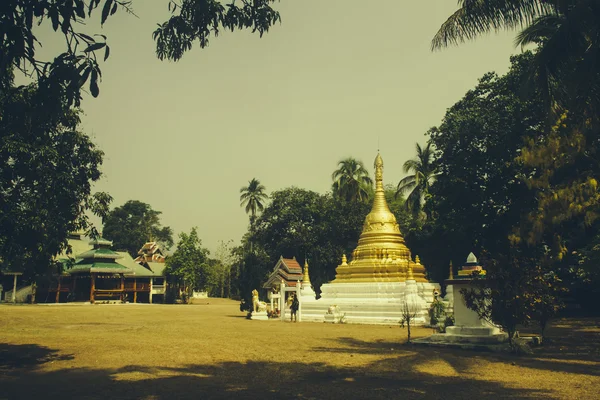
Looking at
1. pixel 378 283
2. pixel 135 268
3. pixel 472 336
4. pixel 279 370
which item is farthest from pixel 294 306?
pixel 135 268

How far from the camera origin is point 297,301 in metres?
28.0

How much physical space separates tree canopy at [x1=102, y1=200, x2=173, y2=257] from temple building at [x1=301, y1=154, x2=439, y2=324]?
57.1 meters

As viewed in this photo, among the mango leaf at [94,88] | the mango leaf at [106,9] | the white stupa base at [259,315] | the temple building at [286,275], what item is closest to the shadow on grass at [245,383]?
the mango leaf at [94,88]

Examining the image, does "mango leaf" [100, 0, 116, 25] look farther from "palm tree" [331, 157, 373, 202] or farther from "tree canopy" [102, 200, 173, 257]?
"tree canopy" [102, 200, 173, 257]

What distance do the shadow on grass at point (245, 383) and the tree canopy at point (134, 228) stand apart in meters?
74.4

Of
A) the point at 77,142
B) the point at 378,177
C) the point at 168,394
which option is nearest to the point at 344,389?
the point at 168,394

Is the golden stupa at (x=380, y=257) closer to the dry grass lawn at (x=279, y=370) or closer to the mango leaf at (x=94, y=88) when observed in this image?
the dry grass lawn at (x=279, y=370)

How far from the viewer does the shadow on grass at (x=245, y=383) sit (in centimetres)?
778

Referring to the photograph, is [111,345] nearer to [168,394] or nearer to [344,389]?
[168,394]

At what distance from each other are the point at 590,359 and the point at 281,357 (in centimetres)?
704

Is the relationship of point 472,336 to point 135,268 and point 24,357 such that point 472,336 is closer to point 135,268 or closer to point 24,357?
point 24,357

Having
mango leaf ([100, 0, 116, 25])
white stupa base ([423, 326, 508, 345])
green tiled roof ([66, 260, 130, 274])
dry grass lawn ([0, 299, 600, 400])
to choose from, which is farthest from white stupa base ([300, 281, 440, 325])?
green tiled roof ([66, 260, 130, 274])

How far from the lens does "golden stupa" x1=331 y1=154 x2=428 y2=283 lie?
28547mm

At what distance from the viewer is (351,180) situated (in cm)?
5456
